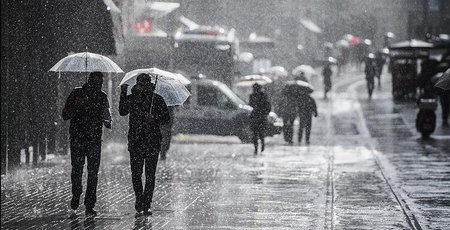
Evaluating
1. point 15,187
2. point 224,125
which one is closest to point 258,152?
point 224,125

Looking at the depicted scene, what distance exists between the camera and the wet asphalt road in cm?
1305

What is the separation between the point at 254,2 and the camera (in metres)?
69.9

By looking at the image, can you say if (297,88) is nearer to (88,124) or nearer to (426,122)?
(426,122)

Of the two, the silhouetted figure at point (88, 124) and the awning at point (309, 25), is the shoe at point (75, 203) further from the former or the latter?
the awning at point (309, 25)

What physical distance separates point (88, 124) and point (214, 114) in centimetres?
1442

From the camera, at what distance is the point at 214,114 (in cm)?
2802

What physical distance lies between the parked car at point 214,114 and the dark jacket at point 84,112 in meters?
14.0

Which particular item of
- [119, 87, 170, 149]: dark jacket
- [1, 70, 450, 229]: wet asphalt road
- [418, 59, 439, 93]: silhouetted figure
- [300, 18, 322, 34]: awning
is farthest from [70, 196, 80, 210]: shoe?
[300, 18, 322, 34]: awning

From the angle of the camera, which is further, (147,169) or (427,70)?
(427,70)

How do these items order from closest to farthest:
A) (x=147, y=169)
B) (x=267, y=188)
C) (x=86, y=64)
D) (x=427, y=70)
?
1. (x=147, y=169)
2. (x=86, y=64)
3. (x=267, y=188)
4. (x=427, y=70)

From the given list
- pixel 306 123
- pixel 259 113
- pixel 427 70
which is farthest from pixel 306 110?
pixel 427 70

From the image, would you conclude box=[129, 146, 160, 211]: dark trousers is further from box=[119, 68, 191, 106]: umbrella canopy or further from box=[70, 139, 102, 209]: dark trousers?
box=[119, 68, 191, 106]: umbrella canopy

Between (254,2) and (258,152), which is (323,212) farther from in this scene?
(254,2)

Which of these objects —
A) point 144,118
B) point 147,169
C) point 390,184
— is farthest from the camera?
point 390,184
